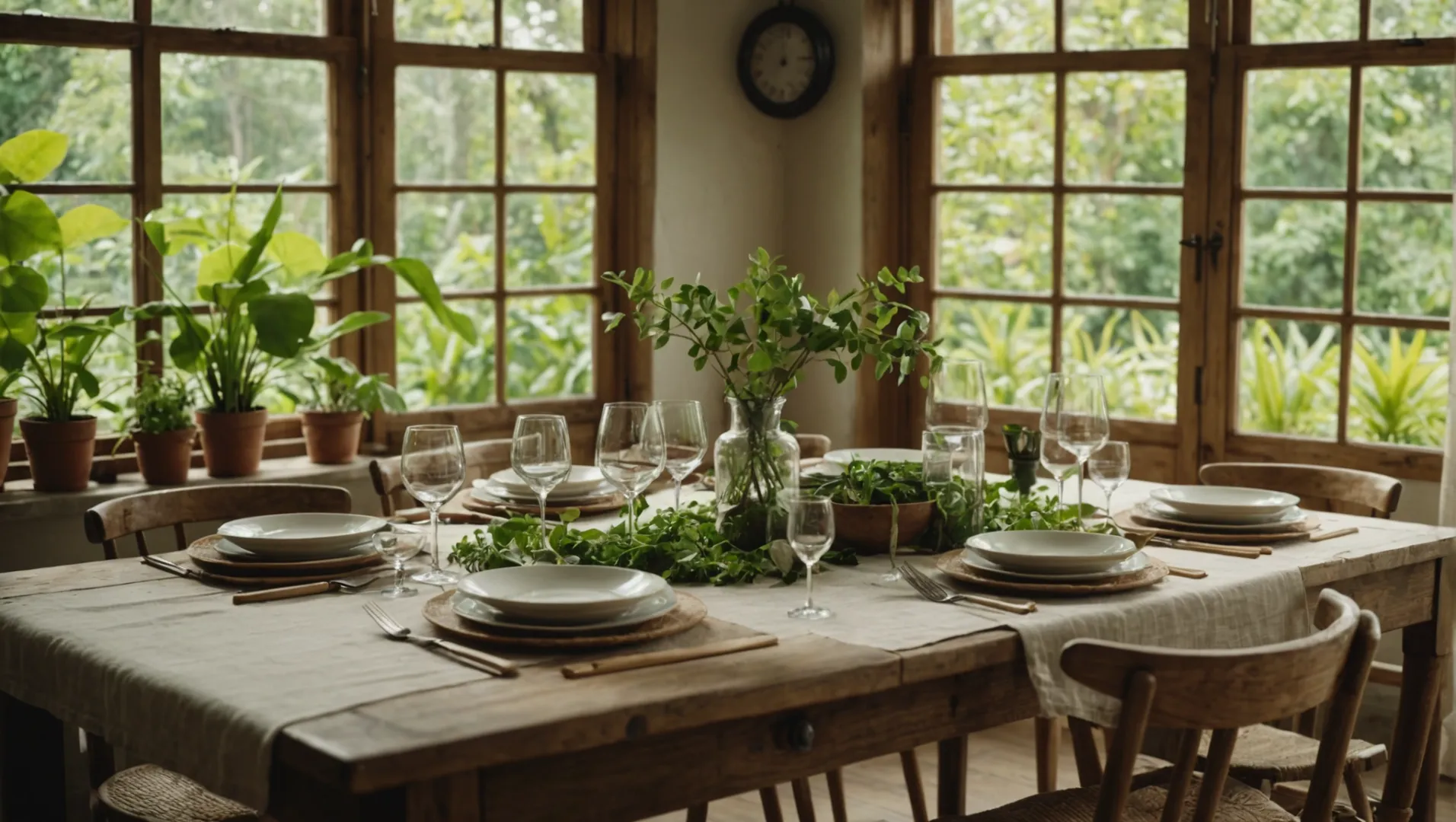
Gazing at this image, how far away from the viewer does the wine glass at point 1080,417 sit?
99.2 inches

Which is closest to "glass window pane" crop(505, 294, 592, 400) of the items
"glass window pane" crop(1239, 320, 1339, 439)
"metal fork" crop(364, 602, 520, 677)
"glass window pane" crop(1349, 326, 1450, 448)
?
"glass window pane" crop(1239, 320, 1339, 439)

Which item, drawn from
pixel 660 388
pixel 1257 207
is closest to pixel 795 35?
pixel 660 388

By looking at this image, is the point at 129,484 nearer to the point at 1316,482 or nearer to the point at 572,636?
the point at 572,636

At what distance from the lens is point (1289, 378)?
154 inches

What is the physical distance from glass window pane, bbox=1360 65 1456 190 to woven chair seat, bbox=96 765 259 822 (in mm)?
2757

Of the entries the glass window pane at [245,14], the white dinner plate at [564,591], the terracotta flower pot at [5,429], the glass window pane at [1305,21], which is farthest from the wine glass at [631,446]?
the glass window pane at [1305,21]

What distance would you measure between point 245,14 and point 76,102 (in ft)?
1.40

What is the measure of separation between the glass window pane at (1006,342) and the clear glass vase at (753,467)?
6.65 feet

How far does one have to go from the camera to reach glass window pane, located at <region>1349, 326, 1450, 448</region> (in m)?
3.69

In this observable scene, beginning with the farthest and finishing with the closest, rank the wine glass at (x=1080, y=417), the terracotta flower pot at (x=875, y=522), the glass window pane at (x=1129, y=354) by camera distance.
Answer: the glass window pane at (x=1129, y=354) → the wine glass at (x=1080, y=417) → the terracotta flower pot at (x=875, y=522)

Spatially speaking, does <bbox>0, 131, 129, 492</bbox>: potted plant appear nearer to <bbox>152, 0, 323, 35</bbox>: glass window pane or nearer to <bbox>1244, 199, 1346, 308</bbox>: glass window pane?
<bbox>152, 0, 323, 35</bbox>: glass window pane

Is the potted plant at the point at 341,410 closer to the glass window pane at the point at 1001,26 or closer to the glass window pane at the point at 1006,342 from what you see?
the glass window pane at the point at 1006,342

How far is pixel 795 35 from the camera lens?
4438mm

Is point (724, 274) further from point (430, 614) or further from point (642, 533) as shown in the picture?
point (430, 614)
